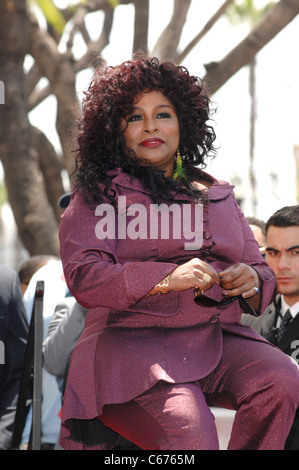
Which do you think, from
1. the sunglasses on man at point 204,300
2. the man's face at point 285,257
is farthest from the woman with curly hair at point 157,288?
the man's face at point 285,257

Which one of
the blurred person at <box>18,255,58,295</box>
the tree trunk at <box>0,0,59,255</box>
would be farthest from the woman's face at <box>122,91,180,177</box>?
the tree trunk at <box>0,0,59,255</box>

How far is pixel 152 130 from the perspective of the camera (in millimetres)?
2971

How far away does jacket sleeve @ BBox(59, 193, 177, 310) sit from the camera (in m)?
2.57

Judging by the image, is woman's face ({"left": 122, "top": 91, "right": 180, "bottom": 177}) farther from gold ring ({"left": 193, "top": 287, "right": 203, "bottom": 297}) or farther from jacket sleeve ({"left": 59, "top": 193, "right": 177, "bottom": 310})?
gold ring ({"left": 193, "top": 287, "right": 203, "bottom": 297})

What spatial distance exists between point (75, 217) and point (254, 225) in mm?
3282

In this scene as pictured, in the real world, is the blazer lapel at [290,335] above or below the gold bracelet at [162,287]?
below

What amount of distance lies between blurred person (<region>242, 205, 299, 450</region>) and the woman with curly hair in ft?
4.37

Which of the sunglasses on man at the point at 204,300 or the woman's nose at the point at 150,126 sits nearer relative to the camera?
the sunglasses on man at the point at 204,300

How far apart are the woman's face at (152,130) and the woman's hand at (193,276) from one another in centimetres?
Result: 58

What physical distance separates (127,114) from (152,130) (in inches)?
4.9

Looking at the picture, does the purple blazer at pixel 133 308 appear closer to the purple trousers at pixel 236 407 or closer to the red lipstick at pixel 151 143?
the purple trousers at pixel 236 407

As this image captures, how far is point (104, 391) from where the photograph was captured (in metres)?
2.54

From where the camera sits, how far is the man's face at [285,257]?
177 inches
